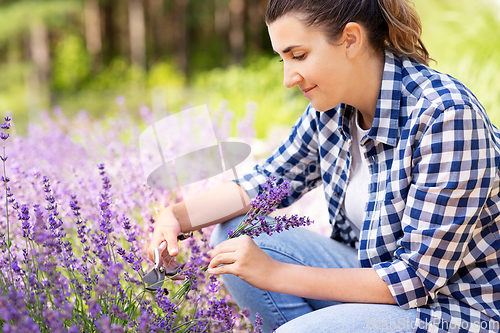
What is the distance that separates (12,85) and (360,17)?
16.4 metres

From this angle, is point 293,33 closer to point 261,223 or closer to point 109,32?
point 261,223

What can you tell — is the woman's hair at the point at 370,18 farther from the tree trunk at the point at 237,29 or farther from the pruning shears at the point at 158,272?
the tree trunk at the point at 237,29

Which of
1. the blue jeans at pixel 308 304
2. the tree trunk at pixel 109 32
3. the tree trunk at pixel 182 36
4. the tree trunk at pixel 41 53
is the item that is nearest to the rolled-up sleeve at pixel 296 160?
the blue jeans at pixel 308 304

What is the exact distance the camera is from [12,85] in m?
15.1

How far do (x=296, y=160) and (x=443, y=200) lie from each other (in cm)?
70

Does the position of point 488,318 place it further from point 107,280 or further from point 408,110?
point 107,280

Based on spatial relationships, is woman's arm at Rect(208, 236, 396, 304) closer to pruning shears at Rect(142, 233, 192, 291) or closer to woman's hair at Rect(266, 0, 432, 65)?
pruning shears at Rect(142, 233, 192, 291)

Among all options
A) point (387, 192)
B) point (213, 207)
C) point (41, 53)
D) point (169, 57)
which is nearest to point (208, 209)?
point (213, 207)

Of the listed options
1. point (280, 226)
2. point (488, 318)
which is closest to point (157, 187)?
point (280, 226)

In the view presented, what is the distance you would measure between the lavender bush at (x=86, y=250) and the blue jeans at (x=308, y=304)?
79mm

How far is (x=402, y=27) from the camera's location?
1.35 m

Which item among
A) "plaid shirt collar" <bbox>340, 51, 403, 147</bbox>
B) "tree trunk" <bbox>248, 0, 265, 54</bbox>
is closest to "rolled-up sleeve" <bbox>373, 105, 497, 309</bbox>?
"plaid shirt collar" <bbox>340, 51, 403, 147</bbox>

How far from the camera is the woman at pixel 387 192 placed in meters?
1.15

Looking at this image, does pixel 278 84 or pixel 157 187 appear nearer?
pixel 157 187
